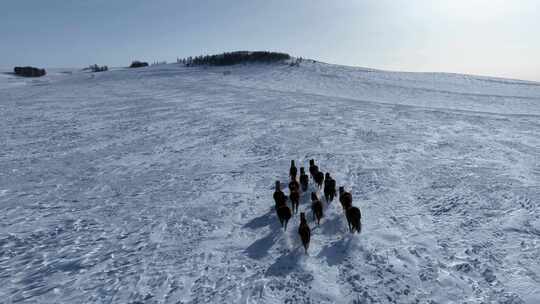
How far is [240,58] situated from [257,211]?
202 ft

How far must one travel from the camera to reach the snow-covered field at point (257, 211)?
5.99 metres

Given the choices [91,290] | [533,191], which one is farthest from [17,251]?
[533,191]

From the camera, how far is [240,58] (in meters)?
66.8

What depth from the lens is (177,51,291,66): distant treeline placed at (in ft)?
209

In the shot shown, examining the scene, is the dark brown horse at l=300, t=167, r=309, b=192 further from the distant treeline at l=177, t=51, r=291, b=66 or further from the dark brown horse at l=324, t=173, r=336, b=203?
the distant treeline at l=177, t=51, r=291, b=66

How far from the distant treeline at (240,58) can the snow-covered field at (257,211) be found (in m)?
45.1

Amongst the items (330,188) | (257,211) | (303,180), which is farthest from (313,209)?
(303,180)

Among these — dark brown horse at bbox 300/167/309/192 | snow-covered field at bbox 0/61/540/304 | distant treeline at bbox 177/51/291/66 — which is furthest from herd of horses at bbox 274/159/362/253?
distant treeline at bbox 177/51/291/66

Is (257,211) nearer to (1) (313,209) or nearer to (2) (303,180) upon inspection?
(1) (313,209)

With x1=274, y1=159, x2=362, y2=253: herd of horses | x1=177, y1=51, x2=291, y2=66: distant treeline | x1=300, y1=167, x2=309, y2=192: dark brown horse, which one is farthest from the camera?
x1=177, y1=51, x2=291, y2=66: distant treeline

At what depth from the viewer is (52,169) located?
12.4 meters

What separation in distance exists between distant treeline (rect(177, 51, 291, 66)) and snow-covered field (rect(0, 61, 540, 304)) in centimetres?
4508

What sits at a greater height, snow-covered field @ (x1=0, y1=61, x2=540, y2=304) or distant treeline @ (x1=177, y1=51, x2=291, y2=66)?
distant treeline @ (x1=177, y1=51, x2=291, y2=66)

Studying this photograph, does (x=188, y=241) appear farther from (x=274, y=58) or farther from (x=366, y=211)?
(x=274, y=58)
